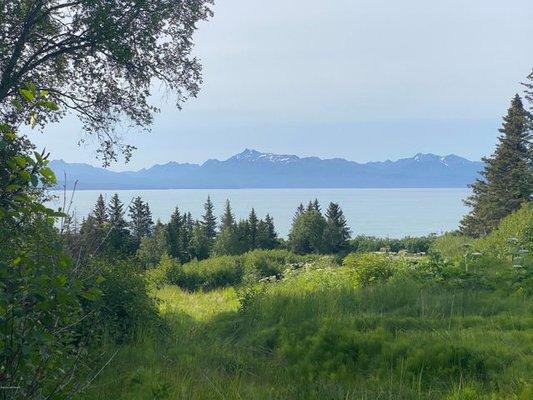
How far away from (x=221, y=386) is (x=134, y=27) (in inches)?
343

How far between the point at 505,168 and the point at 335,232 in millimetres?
21468

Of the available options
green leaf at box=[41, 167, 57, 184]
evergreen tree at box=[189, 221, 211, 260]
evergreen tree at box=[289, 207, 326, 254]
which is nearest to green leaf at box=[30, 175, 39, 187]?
green leaf at box=[41, 167, 57, 184]

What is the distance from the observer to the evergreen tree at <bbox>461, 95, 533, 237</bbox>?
3974 cm

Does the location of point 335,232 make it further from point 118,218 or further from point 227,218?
point 118,218

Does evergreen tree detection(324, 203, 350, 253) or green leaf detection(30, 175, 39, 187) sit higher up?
green leaf detection(30, 175, 39, 187)

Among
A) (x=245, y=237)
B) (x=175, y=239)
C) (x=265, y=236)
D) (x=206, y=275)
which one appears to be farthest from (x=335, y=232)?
(x=206, y=275)

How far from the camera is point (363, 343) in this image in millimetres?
6598

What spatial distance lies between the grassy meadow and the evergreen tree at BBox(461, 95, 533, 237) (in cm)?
3140

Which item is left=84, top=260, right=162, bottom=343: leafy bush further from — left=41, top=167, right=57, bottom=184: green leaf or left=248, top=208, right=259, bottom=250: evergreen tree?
left=248, top=208, right=259, bottom=250: evergreen tree

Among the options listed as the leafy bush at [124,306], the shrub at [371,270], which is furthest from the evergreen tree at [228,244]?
the leafy bush at [124,306]

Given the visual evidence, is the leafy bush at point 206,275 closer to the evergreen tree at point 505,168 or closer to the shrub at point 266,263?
the shrub at point 266,263

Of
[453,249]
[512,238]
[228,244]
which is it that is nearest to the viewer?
[512,238]

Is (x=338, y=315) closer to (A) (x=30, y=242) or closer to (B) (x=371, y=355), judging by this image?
(B) (x=371, y=355)

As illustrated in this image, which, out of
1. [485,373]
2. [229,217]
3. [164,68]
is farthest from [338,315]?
[229,217]
